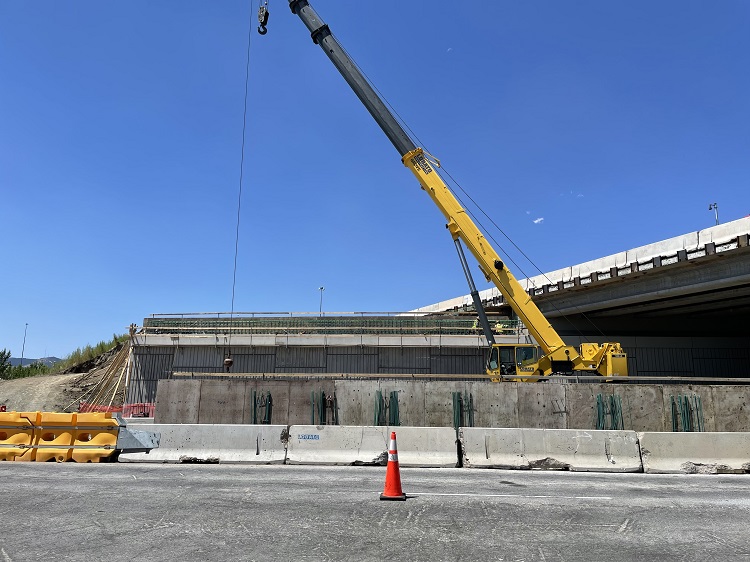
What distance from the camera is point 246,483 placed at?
7.75 meters

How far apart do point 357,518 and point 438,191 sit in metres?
15.0

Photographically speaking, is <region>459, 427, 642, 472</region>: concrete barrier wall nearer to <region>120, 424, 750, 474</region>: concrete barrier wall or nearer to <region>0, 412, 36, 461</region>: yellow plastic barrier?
<region>120, 424, 750, 474</region>: concrete barrier wall

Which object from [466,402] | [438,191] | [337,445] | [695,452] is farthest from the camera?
[438,191]

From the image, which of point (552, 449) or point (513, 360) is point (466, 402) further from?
point (513, 360)

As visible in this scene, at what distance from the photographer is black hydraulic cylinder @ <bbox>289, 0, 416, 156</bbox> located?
63.1ft

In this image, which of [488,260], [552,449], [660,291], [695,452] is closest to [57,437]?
[552,449]

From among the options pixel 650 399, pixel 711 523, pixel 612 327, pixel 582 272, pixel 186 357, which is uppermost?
pixel 582 272

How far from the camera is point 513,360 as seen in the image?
18578mm

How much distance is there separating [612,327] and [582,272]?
6379mm

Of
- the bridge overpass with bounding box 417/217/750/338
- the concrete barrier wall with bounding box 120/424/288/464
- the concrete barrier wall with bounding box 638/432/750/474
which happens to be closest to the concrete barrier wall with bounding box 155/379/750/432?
the concrete barrier wall with bounding box 638/432/750/474

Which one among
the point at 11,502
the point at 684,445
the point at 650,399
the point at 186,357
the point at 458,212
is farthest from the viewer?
the point at 186,357

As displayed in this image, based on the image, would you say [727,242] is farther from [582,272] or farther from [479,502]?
[479,502]

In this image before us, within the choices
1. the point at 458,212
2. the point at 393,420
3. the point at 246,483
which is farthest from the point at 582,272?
the point at 246,483

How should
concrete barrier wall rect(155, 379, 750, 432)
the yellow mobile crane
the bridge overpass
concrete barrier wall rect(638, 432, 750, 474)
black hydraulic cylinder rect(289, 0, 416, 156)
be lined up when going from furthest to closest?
the bridge overpass → black hydraulic cylinder rect(289, 0, 416, 156) → the yellow mobile crane → concrete barrier wall rect(155, 379, 750, 432) → concrete barrier wall rect(638, 432, 750, 474)
